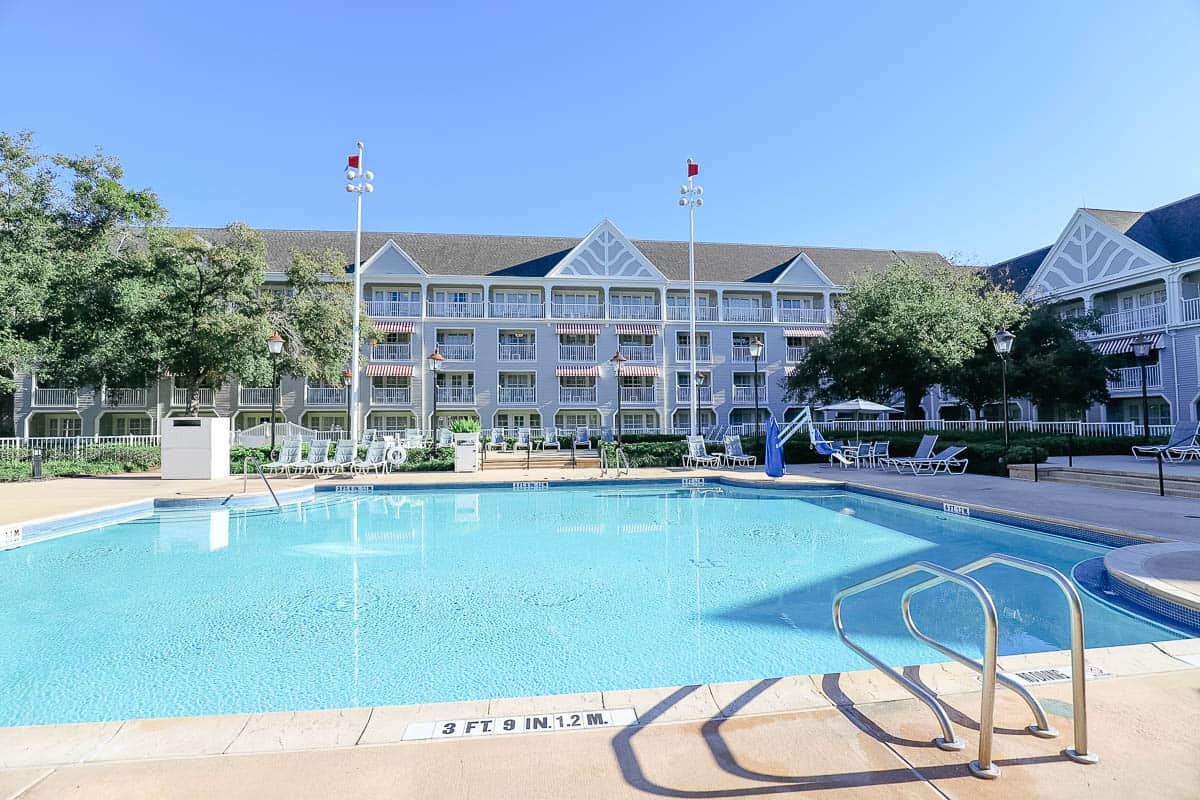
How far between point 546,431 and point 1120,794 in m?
28.7

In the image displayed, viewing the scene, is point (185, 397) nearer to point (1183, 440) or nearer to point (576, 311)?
point (576, 311)

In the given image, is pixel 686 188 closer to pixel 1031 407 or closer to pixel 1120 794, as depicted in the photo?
pixel 1031 407

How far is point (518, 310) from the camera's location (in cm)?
3350

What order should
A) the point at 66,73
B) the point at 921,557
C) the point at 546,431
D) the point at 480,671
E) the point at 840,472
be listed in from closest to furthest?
the point at 480,671
the point at 921,557
the point at 66,73
the point at 840,472
the point at 546,431

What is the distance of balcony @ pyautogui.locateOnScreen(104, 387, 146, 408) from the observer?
98.4ft

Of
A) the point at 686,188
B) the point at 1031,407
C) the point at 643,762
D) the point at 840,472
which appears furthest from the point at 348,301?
the point at 1031,407

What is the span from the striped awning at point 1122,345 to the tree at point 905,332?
457 cm

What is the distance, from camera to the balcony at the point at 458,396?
32.2 metres

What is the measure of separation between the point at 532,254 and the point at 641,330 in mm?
8199

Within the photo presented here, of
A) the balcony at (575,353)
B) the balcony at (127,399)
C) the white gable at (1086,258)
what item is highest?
the white gable at (1086,258)

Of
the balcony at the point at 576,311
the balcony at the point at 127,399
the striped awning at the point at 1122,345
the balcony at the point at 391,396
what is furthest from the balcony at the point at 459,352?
the striped awning at the point at 1122,345

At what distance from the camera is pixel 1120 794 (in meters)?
2.37

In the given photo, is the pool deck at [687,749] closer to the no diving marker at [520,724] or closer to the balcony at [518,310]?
the no diving marker at [520,724]

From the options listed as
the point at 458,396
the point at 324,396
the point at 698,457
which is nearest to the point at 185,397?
the point at 324,396
